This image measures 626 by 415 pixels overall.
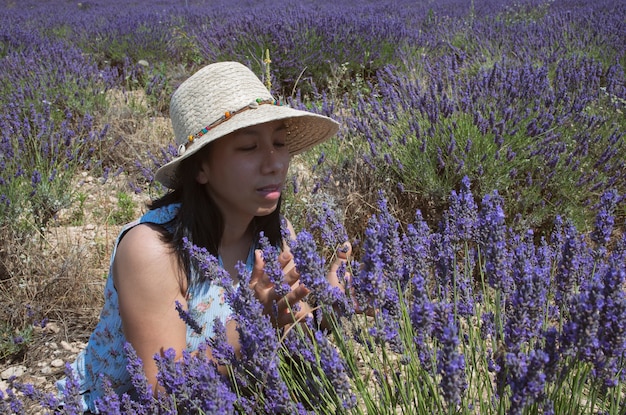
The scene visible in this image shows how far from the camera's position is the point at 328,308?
1.17 meters

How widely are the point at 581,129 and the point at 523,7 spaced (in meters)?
6.74

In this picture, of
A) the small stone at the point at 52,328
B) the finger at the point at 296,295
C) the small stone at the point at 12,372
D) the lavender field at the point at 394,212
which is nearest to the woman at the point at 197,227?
the finger at the point at 296,295

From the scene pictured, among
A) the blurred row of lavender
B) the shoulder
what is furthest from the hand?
the blurred row of lavender

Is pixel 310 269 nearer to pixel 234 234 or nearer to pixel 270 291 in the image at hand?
pixel 270 291

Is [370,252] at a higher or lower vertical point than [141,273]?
higher

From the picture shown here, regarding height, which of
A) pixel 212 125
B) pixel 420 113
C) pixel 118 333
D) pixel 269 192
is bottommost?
pixel 118 333

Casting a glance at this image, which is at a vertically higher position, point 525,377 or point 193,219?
point 525,377

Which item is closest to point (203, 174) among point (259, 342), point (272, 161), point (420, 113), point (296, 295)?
point (272, 161)

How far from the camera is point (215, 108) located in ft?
5.67

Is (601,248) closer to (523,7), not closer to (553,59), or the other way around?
(553,59)

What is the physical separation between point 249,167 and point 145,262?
40 centimetres

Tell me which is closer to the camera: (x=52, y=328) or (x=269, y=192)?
(x=269, y=192)

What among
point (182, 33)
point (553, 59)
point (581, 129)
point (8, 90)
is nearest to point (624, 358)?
point (581, 129)

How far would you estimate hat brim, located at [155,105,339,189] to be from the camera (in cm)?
158
